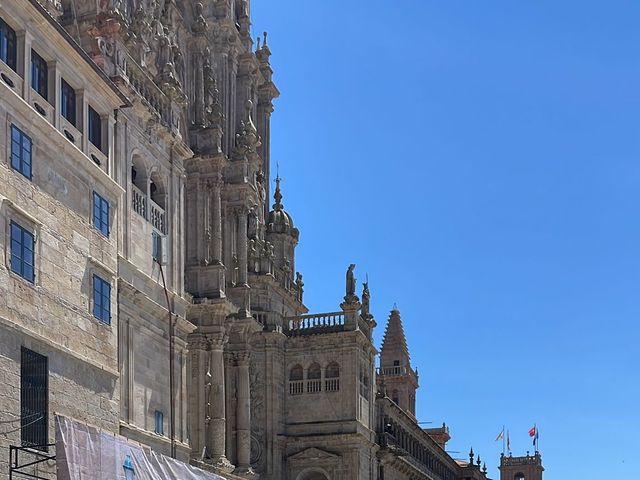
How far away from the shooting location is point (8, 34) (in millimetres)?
32438

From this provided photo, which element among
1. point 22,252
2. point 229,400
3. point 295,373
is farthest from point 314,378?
point 22,252

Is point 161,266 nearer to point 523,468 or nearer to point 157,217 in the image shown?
point 157,217

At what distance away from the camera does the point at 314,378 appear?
7406cm

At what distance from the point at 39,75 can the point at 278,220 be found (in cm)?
5181

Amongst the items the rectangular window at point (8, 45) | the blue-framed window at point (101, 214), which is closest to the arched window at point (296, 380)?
the blue-framed window at point (101, 214)

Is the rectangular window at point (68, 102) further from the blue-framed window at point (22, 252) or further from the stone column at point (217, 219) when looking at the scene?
the stone column at point (217, 219)

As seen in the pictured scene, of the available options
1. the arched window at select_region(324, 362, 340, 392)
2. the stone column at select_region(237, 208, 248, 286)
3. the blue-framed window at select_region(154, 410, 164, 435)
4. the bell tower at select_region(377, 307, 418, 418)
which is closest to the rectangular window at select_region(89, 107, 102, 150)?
the blue-framed window at select_region(154, 410, 164, 435)

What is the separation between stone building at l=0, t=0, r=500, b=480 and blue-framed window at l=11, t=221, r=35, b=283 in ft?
0.18

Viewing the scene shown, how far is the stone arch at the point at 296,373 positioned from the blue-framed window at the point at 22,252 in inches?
1727

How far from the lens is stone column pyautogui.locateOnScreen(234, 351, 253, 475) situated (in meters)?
64.3

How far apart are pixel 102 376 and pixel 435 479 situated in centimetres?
7342

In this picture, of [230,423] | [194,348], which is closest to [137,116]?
[194,348]

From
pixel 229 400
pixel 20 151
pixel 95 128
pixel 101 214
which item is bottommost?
pixel 20 151

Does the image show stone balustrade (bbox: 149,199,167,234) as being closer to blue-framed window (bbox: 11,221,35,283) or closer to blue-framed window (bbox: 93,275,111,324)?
blue-framed window (bbox: 93,275,111,324)
